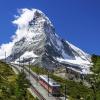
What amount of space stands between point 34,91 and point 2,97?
111 ft

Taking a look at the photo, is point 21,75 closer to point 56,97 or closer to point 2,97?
point 2,97

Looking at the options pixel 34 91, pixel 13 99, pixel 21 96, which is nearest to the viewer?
pixel 21 96

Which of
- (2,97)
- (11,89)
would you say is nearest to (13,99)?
(2,97)

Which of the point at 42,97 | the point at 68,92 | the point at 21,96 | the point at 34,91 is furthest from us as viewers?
the point at 68,92

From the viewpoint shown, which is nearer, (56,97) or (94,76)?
(94,76)

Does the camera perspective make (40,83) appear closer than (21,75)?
No

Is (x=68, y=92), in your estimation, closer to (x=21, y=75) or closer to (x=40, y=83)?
(x=40, y=83)

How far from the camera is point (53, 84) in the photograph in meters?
164

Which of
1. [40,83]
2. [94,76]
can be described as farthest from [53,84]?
[94,76]

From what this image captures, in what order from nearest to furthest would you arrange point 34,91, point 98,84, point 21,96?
point 98,84, point 21,96, point 34,91

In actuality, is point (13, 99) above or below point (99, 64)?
below

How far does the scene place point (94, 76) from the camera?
282 ft

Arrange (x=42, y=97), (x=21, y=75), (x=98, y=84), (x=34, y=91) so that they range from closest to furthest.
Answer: (x=98, y=84)
(x=21, y=75)
(x=42, y=97)
(x=34, y=91)

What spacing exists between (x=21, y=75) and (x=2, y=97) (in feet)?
33.0
